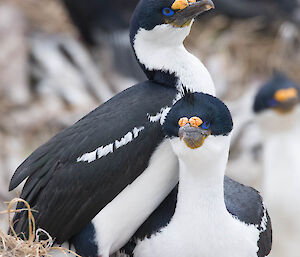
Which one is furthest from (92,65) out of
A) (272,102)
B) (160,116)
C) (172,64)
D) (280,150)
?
(160,116)

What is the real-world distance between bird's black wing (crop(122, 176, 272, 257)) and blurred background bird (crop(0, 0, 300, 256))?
293 centimetres

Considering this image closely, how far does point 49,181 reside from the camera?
11.0ft

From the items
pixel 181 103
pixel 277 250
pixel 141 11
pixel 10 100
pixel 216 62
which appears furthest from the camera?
pixel 216 62

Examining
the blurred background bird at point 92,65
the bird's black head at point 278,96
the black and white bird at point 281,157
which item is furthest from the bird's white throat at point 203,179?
the blurred background bird at point 92,65

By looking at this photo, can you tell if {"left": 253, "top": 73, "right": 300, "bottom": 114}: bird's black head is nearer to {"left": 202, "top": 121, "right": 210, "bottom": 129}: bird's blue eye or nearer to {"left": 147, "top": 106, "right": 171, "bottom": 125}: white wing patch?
{"left": 147, "top": 106, "right": 171, "bottom": 125}: white wing patch

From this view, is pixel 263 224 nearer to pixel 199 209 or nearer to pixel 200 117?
pixel 199 209

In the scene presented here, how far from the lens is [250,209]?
3.55 m

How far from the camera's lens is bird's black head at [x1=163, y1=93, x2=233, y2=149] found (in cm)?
315

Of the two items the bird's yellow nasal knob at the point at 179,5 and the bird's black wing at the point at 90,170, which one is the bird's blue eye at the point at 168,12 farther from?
the bird's black wing at the point at 90,170

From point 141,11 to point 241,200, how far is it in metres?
0.99

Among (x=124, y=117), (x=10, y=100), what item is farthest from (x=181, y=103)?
(x=10, y=100)

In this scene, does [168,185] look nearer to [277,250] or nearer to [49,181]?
[49,181]

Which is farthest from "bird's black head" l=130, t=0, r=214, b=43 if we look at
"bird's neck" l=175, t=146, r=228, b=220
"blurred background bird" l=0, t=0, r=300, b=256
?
"blurred background bird" l=0, t=0, r=300, b=256

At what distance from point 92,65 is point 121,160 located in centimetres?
447
